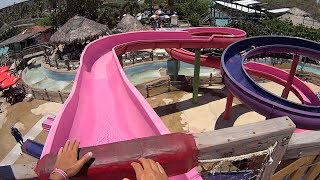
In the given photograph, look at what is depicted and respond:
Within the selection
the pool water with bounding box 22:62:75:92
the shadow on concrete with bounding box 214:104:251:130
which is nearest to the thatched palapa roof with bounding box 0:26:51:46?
the pool water with bounding box 22:62:75:92

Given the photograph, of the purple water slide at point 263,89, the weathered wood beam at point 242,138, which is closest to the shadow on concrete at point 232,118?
the purple water slide at point 263,89

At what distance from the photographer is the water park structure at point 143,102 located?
269 centimetres

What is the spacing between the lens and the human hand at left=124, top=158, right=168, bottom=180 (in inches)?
92.7

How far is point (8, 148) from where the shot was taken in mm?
15367

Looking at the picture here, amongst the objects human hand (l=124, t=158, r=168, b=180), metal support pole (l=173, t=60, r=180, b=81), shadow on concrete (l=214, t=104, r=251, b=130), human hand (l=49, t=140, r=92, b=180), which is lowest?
shadow on concrete (l=214, t=104, r=251, b=130)

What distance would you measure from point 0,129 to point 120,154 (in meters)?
17.3

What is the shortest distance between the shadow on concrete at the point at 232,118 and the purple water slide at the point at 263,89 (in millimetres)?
4346

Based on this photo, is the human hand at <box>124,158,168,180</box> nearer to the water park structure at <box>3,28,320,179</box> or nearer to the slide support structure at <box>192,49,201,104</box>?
the water park structure at <box>3,28,320,179</box>

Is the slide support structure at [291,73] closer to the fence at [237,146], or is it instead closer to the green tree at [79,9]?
the fence at [237,146]

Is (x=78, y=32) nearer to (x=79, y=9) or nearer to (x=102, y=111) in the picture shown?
(x=79, y=9)

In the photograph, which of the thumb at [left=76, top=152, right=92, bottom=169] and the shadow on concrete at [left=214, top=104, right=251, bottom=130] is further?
the shadow on concrete at [left=214, top=104, right=251, bottom=130]

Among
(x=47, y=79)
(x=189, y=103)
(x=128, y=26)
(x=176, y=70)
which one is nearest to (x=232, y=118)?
(x=189, y=103)

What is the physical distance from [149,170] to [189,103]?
15912mm

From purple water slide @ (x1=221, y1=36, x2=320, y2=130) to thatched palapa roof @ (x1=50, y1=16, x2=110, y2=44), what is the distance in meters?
16.8
